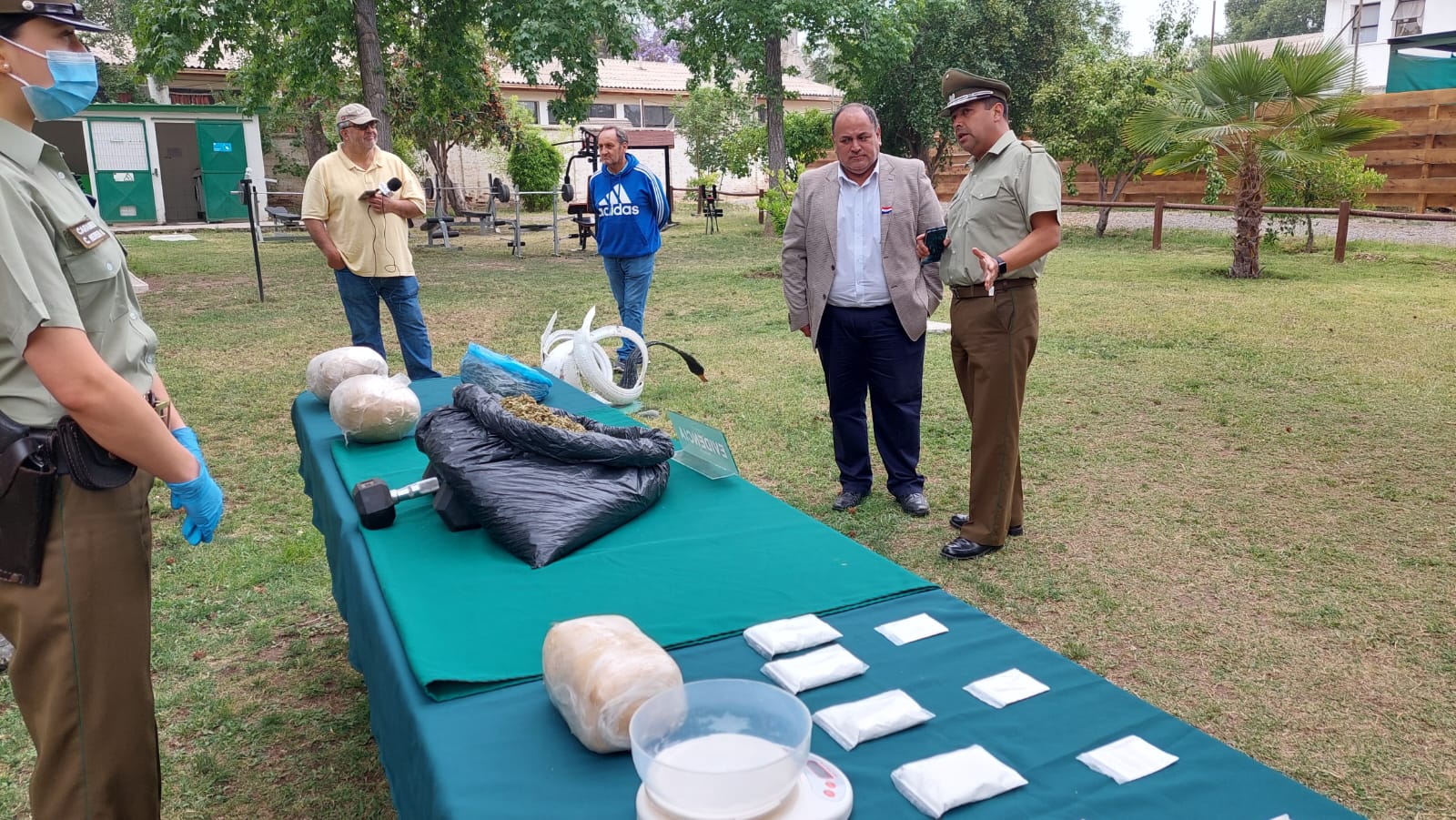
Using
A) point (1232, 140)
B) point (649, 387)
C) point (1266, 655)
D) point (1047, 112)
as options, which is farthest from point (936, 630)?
point (1047, 112)

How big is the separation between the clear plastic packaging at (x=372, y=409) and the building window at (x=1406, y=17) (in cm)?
3723

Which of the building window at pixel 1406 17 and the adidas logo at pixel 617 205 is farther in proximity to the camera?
the building window at pixel 1406 17

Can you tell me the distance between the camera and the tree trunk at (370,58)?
42.4 feet

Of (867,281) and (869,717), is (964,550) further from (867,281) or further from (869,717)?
(869,717)

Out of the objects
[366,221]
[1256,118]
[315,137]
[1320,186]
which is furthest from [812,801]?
[315,137]

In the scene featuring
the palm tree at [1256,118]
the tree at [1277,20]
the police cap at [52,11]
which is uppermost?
the tree at [1277,20]

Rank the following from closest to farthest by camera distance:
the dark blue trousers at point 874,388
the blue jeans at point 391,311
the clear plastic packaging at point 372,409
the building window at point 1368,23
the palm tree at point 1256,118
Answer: the clear plastic packaging at point 372,409 → the dark blue trousers at point 874,388 → the blue jeans at point 391,311 → the palm tree at point 1256,118 → the building window at point 1368,23

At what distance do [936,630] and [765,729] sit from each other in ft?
1.63

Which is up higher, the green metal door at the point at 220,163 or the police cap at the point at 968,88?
the green metal door at the point at 220,163

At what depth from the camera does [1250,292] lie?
A: 411 inches

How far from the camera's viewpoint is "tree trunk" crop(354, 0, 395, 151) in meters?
12.9

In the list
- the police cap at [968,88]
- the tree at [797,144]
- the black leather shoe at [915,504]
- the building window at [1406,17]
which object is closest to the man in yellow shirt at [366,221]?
the black leather shoe at [915,504]

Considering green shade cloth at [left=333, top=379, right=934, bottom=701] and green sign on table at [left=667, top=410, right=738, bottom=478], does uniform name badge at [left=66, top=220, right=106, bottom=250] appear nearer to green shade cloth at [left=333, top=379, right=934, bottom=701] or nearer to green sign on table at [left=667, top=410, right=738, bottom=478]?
green shade cloth at [left=333, top=379, right=934, bottom=701]

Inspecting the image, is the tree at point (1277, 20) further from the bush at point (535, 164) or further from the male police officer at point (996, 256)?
the male police officer at point (996, 256)
